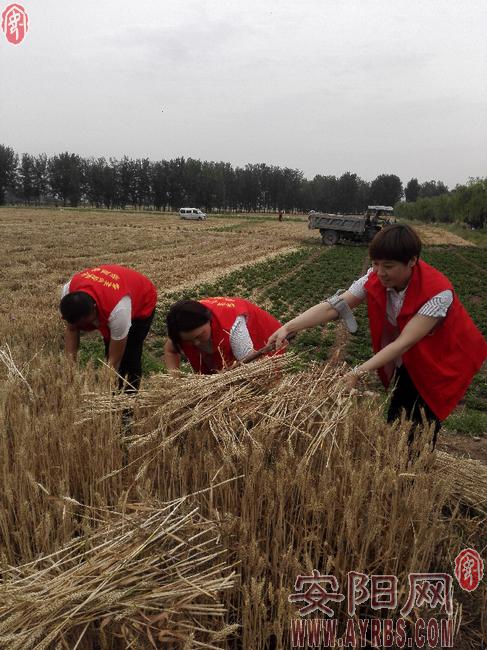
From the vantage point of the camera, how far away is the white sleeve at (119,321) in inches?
146

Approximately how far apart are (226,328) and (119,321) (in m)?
1.04

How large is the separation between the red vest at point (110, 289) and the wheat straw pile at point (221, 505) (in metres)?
1.02

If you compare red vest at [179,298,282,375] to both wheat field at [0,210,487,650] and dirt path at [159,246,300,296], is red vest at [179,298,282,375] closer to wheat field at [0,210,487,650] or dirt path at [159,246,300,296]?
wheat field at [0,210,487,650]

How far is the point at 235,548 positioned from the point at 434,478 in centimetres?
99

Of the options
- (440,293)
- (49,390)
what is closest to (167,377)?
(49,390)

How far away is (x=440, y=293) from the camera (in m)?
2.57

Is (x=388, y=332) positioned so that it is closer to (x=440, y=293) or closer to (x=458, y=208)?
(x=440, y=293)

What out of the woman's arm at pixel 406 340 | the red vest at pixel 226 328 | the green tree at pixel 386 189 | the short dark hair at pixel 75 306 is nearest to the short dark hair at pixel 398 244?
the woman's arm at pixel 406 340

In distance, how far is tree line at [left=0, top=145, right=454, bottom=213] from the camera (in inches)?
3381

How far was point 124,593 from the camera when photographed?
1.38 metres

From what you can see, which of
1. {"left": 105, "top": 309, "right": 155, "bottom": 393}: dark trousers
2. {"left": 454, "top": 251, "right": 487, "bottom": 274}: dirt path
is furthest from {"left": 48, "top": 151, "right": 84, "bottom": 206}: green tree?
{"left": 105, "top": 309, "right": 155, "bottom": 393}: dark trousers

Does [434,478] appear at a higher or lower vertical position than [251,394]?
lower

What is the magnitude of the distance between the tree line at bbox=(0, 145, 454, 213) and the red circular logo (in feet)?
287

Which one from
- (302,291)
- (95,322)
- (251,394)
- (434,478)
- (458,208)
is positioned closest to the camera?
(434,478)
